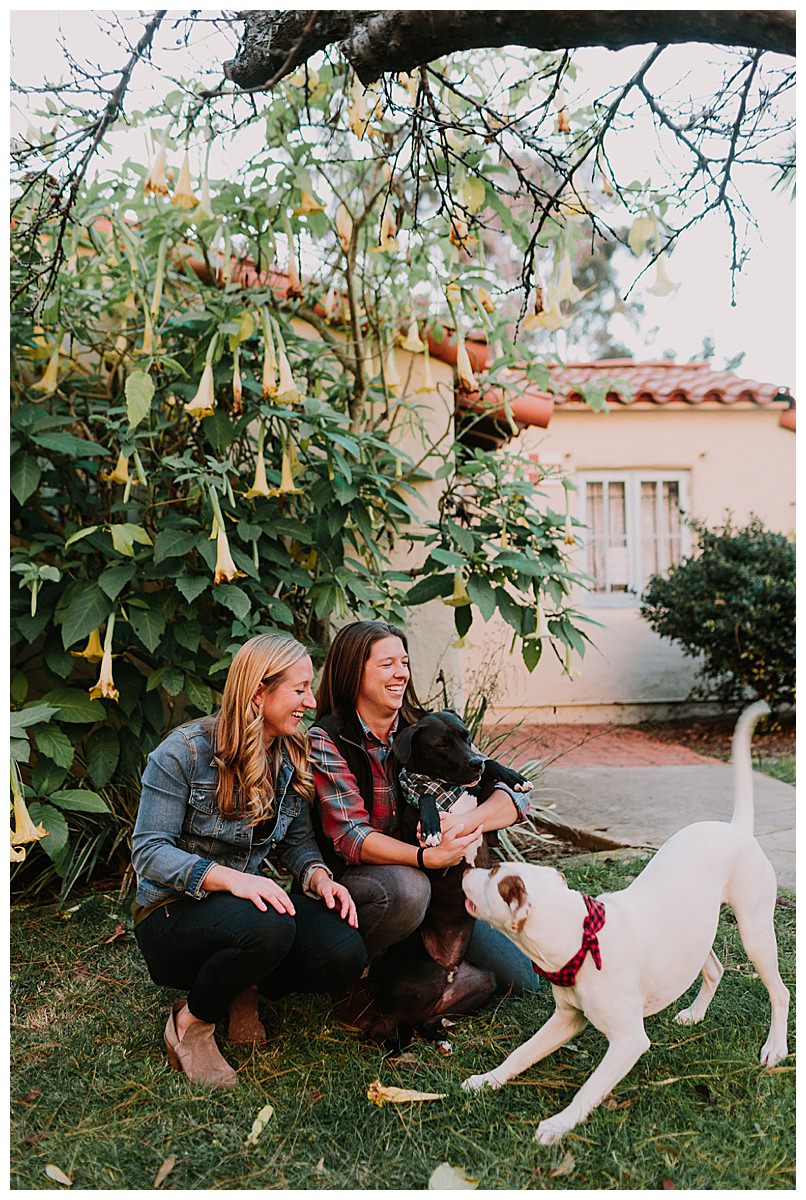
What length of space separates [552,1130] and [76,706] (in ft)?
7.65

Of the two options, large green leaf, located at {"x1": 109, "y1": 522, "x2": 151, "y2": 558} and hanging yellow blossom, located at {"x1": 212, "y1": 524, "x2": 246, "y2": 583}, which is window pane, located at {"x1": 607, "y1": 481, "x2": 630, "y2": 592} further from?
large green leaf, located at {"x1": 109, "y1": 522, "x2": 151, "y2": 558}

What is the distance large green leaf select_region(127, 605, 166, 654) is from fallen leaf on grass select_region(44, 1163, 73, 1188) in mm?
1772

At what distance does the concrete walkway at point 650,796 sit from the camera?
4.50 meters

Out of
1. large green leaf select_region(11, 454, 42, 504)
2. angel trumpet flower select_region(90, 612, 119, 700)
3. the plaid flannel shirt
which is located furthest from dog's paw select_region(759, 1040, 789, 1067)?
large green leaf select_region(11, 454, 42, 504)

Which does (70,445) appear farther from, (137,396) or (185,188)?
(185,188)

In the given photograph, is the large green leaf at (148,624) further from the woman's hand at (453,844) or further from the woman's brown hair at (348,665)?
the woman's hand at (453,844)

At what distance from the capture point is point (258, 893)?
2270 mm

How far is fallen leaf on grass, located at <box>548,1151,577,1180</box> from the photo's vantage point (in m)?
1.90

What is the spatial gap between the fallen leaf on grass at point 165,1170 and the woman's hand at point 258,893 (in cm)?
53

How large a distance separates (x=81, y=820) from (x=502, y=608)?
194 cm

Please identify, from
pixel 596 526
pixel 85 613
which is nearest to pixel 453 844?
pixel 85 613

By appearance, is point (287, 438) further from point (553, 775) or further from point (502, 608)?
point (553, 775)

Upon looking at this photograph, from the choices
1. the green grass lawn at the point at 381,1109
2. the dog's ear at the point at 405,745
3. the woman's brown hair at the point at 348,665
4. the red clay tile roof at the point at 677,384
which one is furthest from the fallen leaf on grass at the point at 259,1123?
the red clay tile roof at the point at 677,384
